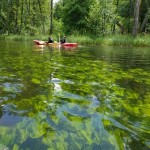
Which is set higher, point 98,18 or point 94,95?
point 98,18

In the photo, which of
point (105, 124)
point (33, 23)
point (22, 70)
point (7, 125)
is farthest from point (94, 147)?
point (33, 23)

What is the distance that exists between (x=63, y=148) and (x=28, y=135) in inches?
27.5

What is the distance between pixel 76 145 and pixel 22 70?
6.45 m

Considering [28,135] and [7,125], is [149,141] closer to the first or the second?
[28,135]

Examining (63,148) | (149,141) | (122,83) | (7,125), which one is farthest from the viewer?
(122,83)

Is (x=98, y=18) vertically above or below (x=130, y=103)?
above

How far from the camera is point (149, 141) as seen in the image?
3.91m

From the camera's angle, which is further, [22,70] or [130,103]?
[22,70]

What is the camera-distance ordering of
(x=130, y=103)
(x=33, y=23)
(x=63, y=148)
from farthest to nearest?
(x=33, y=23)
(x=130, y=103)
(x=63, y=148)

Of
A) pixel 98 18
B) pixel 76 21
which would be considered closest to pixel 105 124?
pixel 98 18

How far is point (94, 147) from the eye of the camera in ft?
12.2

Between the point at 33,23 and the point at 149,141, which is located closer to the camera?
the point at 149,141

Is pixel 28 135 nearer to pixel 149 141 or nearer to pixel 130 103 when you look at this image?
pixel 149 141

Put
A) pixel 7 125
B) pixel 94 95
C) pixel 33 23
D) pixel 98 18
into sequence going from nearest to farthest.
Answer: pixel 7 125 < pixel 94 95 < pixel 98 18 < pixel 33 23
